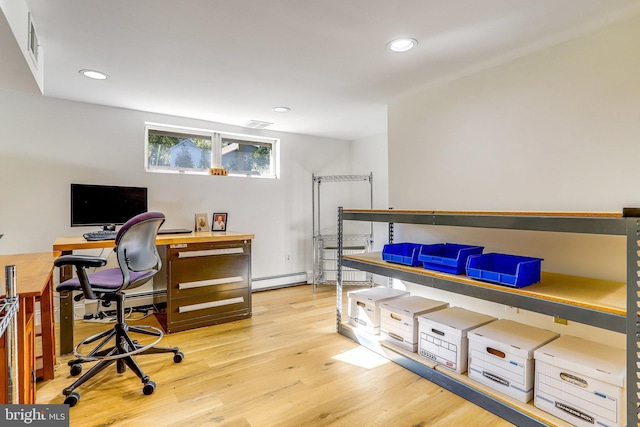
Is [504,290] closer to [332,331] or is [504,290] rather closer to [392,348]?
[392,348]

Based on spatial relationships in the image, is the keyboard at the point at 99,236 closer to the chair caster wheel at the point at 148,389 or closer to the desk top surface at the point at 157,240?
the desk top surface at the point at 157,240

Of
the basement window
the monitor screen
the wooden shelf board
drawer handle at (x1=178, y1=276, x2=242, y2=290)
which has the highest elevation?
the basement window

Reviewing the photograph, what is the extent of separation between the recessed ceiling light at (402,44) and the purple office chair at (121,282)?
193cm

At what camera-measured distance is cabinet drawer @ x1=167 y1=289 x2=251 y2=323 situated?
2.93 metres

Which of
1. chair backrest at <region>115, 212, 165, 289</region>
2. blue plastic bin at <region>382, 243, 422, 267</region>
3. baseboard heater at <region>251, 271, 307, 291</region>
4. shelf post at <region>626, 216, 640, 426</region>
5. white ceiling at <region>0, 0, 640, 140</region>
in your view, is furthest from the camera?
baseboard heater at <region>251, 271, 307, 291</region>

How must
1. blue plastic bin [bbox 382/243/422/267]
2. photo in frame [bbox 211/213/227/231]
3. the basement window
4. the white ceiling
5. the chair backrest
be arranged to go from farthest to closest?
photo in frame [bbox 211/213/227/231] → the basement window → blue plastic bin [bbox 382/243/422/267] → the chair backrest → the white ceiling

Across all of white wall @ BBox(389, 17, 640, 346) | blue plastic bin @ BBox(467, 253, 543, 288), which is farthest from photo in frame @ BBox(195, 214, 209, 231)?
blue plastic bin @ BBox(467, 253, 543, 288)

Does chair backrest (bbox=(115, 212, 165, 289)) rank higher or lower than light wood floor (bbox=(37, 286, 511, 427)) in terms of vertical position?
higher

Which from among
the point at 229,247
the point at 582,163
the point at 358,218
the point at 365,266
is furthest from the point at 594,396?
the point at 229,247

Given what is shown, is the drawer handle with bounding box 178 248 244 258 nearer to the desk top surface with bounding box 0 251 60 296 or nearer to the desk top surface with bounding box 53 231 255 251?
the desk top surface with bounding box 53 231 255 251

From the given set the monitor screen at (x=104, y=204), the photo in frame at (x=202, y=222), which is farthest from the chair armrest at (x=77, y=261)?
the photo in frame at (x=202, y=222)

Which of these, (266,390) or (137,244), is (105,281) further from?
(266,390)

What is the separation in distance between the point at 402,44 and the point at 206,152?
2768mm

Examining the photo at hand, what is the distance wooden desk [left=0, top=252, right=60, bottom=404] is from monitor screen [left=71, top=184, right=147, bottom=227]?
784 millimetres
